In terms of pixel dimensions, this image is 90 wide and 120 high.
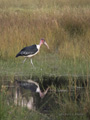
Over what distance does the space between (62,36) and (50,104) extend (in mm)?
6038

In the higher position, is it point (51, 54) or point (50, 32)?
point (50, 32)

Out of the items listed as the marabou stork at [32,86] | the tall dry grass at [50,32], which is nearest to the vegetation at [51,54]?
the tall dry grass at [50,32]

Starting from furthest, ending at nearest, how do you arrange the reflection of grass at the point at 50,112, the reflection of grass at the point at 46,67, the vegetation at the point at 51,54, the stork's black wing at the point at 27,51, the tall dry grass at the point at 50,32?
1. the tall dry grass at the point at 50,32
2. the stork's black wing at the point at 27,51
3. the reflection of grass at the point at 46,67
4. the vegetation at the point at 51,54
5. the reflection of grass at the point at 50,112

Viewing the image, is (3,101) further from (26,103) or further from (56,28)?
(56,28)

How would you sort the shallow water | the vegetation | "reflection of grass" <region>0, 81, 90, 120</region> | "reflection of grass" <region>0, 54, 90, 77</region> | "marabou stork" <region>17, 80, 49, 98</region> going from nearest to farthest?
"reflection of grass" <region>0, 81, 90, 120</region> < the vegetation < the shallow water < "marabou stork" <region>17, 80, 49, 98</region> < "reflection of grass" <region>0, 54, 90, 77</region>

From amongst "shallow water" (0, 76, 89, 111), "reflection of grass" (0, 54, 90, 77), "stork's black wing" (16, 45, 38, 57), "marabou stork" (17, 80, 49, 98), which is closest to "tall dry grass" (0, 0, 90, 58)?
"reflection of grass" (0, 54, 90, 77)

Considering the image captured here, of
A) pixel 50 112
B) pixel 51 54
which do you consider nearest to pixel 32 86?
pixel 50 112

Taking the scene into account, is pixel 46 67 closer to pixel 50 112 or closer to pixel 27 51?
pixel 27 51

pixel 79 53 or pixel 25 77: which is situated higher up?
pixel 79 53

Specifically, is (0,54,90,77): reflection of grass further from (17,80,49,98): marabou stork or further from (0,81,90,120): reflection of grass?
(0,81,90,120): reflection of grass

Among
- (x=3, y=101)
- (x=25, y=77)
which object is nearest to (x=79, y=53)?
(x=25, y=77)

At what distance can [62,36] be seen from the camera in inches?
448

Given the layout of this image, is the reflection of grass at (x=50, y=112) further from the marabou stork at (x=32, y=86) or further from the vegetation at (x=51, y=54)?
the marabou stork at (x=32, y=86)

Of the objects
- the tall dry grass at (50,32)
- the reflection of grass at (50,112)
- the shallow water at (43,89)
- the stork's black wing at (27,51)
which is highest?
the tall dry grass at (50,32)
